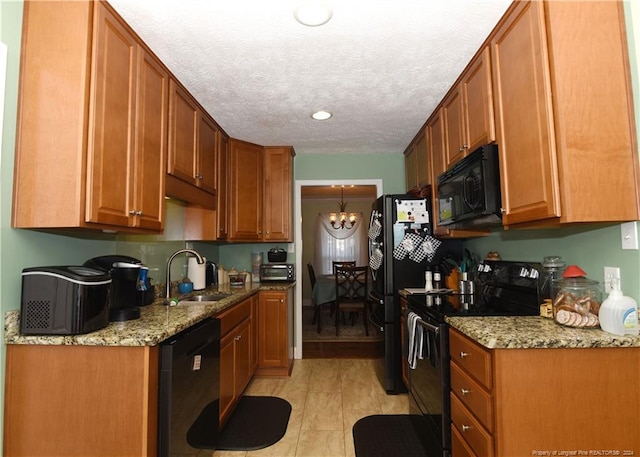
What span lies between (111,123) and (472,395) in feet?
6.55

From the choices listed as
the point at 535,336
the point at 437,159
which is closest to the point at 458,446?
the point at 535,336

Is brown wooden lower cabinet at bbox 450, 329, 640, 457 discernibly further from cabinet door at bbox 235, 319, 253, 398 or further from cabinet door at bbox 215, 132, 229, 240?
cabinet door at bbox 215, 132, 229, 240

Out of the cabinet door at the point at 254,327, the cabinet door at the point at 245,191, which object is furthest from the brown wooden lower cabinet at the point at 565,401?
the cabinet door at the point at 245,191

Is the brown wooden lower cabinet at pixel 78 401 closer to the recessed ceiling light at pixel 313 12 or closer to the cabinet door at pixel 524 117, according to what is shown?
the recessed ceiling light at pixel 313 12

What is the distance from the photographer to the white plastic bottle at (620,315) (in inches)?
49.8

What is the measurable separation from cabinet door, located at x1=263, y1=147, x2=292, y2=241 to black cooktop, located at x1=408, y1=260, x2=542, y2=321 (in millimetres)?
1641

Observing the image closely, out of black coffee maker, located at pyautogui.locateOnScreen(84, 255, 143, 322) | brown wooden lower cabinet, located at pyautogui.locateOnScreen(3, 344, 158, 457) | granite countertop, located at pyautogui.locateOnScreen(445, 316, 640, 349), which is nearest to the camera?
granite countertop, located at pyautogui.locateOnScreen(445, 316, 640, 349)

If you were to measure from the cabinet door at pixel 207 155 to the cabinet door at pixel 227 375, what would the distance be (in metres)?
1.17

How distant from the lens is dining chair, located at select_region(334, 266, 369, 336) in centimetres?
488

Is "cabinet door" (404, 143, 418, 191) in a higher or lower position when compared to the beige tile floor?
higher

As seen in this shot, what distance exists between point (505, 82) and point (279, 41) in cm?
115

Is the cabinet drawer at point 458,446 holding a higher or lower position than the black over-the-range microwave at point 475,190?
lower

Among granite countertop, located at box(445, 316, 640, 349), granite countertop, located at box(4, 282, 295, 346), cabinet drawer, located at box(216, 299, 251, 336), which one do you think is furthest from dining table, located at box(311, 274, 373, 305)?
granite countertop, located at box(445, 316, 640, 349)

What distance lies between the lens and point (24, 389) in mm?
1354
